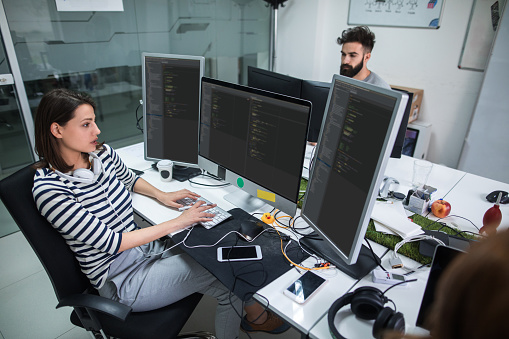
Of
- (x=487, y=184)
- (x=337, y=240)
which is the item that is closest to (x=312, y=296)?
(x=337, y=240)

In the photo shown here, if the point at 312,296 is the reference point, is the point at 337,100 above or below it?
above

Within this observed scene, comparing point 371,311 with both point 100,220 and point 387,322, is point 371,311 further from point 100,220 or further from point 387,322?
point 100,220

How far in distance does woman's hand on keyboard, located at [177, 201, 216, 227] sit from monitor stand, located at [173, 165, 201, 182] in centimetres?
41

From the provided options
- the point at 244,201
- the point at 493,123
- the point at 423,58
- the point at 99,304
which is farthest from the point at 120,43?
the point at 493,123

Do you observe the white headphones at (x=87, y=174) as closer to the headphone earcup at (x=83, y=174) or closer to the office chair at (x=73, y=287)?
the headphone earcup at (x=83, y=174)

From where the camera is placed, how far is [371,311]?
39.3 inches

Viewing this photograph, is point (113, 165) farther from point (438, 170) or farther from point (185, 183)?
point (438, 170)

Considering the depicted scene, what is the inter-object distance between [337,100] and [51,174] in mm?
1093

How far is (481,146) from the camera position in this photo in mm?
3072

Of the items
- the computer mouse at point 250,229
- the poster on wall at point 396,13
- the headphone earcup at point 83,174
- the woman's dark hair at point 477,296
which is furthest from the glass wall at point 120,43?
the woman's dark hair at point 477,296

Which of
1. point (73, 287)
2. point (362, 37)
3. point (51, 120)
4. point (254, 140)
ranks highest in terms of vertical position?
point (362, 37)

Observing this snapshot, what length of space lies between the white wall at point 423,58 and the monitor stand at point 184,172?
8.95 feet

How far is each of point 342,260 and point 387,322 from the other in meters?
0.35

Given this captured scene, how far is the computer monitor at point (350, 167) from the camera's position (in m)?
0.98
